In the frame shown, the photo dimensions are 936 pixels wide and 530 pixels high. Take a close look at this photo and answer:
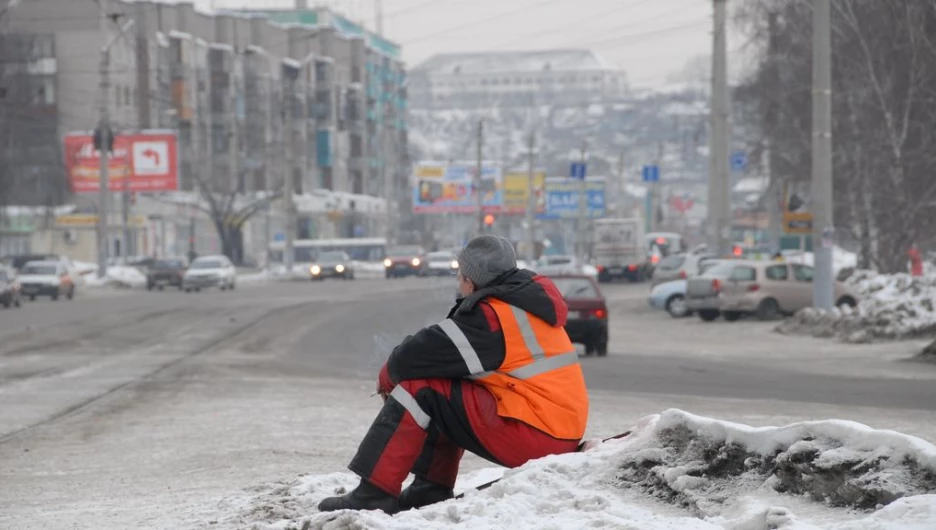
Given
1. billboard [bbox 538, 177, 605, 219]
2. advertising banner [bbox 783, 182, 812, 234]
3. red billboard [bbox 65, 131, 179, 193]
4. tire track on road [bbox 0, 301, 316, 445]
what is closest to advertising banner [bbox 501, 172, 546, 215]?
billboard [bbox 538, 177, 605, 219]

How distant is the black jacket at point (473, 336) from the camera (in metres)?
7.18

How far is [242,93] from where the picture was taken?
12025cm

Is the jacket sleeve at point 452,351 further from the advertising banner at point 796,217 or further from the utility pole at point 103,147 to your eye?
the utility pole at point 103,147

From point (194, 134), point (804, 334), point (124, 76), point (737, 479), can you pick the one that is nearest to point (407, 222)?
point (194, 134)

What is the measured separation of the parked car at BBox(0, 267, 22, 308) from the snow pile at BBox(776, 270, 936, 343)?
25.1 metres

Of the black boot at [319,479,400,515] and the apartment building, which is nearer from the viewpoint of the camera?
the black boot at [319,479,400,515]

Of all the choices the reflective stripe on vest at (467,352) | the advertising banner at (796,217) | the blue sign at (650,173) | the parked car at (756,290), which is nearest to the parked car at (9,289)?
the parked car at (756,290)

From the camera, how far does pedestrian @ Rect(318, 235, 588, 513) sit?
7199 mm

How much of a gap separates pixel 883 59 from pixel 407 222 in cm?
12768

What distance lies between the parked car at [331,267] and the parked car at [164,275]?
42.3 ft

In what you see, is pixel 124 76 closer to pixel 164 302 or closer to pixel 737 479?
pixel 164 302

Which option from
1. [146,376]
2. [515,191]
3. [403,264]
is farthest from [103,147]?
[515,191]

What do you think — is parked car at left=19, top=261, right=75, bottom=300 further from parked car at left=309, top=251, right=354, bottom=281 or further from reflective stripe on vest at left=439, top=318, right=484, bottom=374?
reflective stripe on vest at left=439, top=318, right=484, bottom=374

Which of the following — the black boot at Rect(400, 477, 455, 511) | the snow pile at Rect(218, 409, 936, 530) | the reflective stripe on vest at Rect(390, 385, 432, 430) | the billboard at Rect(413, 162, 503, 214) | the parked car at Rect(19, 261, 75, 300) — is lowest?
the parked car at Rect(19, 261, 75, 300)
